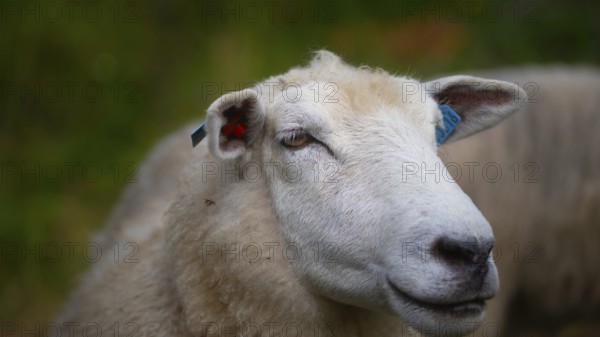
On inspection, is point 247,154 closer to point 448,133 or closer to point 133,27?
point 448,133

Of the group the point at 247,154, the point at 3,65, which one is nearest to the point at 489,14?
the point at 3,65

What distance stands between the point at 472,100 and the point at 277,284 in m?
1.37

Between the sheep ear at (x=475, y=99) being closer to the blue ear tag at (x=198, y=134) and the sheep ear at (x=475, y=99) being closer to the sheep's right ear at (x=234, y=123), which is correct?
the sheep's right ear at (x=234, y=123)

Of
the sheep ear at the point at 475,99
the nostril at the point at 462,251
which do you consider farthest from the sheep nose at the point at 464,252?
the sheep ear at the point at 475,99

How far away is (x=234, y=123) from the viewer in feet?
10.4

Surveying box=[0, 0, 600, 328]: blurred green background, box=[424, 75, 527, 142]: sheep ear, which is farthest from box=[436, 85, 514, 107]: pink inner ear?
box=[0, 0, 600, 328]: blurred green background

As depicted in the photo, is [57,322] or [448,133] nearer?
[448,133]

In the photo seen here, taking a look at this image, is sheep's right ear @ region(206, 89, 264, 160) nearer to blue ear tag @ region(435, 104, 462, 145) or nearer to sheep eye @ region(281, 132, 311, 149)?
sheep eye @ region(281, 132, 311, 149)

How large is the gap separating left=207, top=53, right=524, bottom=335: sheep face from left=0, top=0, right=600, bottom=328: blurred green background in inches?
139

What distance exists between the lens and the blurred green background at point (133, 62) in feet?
22.2

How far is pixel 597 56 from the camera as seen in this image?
28.9 ft

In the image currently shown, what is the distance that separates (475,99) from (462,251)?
1314 mm

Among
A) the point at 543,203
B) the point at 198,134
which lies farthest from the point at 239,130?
the point at 543,203

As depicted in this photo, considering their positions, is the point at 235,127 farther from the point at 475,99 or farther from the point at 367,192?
the point at 475,99
